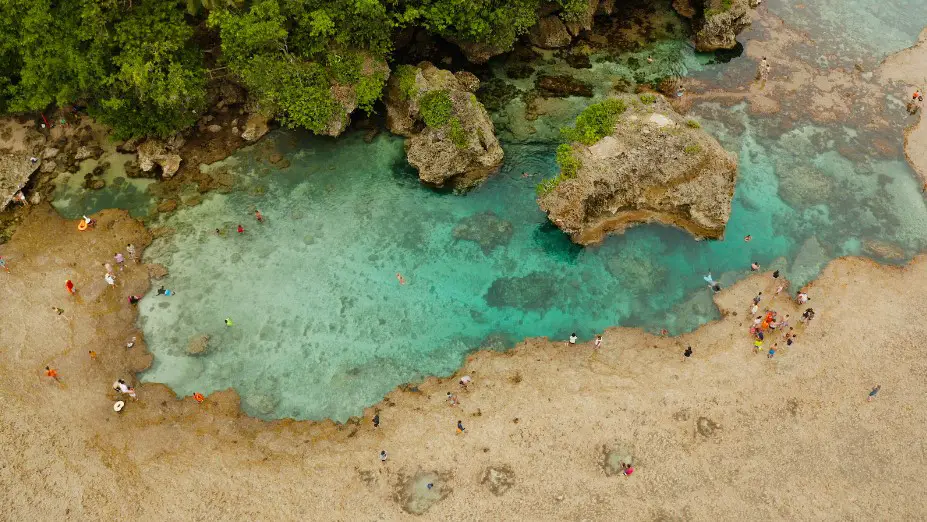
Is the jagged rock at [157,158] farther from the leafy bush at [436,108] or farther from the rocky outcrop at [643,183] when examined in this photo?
the rocky outcrop at [643,183]

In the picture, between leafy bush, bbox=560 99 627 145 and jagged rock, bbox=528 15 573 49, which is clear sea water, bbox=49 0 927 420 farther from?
jagged rock, bbox=528 15 573 49

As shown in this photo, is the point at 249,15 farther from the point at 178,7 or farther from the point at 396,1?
the point at 396,1

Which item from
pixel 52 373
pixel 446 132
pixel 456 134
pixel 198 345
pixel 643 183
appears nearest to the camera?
pixel 52 373

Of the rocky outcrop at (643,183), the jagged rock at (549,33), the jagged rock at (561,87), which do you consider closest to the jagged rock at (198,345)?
the rocky outcrop at (643,183)

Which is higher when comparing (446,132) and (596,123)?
(596,123)

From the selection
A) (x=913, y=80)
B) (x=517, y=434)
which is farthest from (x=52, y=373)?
(x=913, y=80)

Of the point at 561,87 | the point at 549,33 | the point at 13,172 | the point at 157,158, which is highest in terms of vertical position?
the point at 549,33

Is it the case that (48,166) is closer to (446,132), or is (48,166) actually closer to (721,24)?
(446,132)

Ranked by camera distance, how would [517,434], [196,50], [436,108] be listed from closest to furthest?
[517,434] < [196,50] < [436,108]
